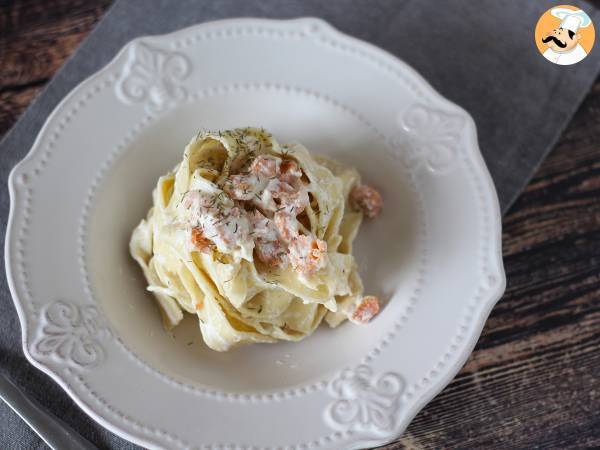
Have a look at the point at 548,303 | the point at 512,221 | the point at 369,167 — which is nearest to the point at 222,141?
the point at 369,167

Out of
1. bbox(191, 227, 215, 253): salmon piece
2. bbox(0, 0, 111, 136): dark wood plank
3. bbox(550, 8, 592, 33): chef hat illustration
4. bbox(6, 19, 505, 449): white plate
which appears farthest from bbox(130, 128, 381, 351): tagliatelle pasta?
bbox(550, 8, 592, 33): chef hat illustration

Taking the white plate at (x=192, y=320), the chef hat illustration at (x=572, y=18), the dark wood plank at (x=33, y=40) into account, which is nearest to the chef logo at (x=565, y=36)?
the chef hat illustration at (x=572, y=18)

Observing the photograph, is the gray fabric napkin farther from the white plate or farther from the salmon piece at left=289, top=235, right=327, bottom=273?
the salmon piece at left=289, top=235, right=327, bottom=273

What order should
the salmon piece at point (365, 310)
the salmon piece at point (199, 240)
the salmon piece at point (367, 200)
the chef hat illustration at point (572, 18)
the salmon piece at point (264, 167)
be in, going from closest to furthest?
the salmon piece at point (199, 240) → the salmon piece at point (264, 167) → the salmon piece at point (365, 310) → the salmon piece at point (367, 200) → the chef hat illustration at point (572, 18)

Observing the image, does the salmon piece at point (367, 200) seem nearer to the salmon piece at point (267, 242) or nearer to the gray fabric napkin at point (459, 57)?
the salmon piece at point (267, 242)

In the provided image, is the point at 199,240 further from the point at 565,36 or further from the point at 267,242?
the point at 565,36

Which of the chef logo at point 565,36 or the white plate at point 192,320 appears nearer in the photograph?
the white plate at point 192,320

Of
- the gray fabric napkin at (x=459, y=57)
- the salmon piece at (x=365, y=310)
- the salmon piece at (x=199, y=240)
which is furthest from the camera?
the gray fabric napkin at (x=459, y=57)

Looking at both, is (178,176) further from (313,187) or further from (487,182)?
(487,182)
